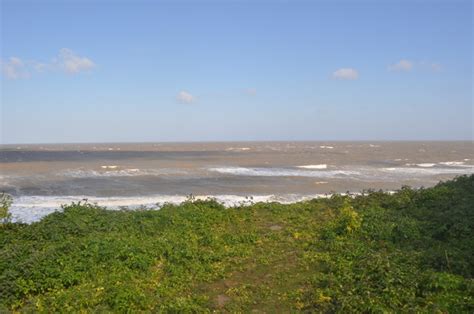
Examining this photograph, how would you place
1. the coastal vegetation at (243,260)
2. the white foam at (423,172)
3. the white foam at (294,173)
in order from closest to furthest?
the coastal vegetation at (243,260), the white foam at (294,173), the white foam at (423,172)

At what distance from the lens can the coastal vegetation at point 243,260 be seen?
735 centimetres

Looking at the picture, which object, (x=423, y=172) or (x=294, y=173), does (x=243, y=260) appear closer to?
(x=294, y=173)

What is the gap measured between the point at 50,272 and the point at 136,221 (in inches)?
157

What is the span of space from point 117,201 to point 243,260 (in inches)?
486

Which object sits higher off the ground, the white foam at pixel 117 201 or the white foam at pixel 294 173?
the white foam at pixel 294 173

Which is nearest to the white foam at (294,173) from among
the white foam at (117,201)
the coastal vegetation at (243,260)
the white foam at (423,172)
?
the white foam at (423,172)

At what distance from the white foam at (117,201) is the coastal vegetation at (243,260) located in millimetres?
5198

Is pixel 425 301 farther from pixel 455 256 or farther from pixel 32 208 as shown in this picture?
pixel 32 208

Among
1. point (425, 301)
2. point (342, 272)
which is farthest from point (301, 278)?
point (425, 301)

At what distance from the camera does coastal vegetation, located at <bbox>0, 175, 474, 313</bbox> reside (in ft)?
24.1

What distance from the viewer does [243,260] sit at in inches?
381

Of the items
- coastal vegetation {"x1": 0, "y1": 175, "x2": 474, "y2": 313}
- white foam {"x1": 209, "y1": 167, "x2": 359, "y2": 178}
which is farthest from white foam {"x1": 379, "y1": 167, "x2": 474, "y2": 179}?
coastal vegetation {"x1": 0, "y1": 175, "x2": 474, "y2": 313}

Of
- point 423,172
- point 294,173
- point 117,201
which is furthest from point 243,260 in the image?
point 423,172

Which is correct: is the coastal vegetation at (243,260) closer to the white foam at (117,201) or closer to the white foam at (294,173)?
the white foam at (117,201)
